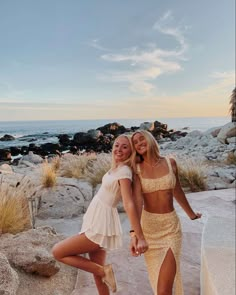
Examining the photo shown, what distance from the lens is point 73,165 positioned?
6422 millimetres

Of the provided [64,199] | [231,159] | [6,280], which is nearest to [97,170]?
[64,199]

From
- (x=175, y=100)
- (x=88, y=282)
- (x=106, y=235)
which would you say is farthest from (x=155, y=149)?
(x=175, y=100)

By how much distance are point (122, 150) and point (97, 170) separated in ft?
13.4

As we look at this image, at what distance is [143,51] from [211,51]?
1163 millimetres

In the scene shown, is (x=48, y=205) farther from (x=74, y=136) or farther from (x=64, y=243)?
(x=64, y=243)

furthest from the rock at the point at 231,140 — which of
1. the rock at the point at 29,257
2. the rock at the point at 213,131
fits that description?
the rock at the point at 29,257

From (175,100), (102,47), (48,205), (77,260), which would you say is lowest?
(48,205)

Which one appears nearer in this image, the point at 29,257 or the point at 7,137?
the point at 29,257

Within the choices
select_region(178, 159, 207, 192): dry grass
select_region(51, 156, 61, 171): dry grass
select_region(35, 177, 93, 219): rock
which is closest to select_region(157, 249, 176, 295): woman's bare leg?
select_region(35, 177, 93, 219): rock

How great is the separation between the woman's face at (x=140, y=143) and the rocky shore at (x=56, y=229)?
3.11 ft

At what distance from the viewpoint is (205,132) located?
13.9m

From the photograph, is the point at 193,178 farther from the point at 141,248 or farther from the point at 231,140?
the point at 231,140

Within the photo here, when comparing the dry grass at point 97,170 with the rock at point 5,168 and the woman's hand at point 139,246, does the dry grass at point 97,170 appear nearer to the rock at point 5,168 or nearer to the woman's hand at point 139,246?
the rock at point 5,168

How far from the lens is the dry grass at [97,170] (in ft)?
→ 19.0
